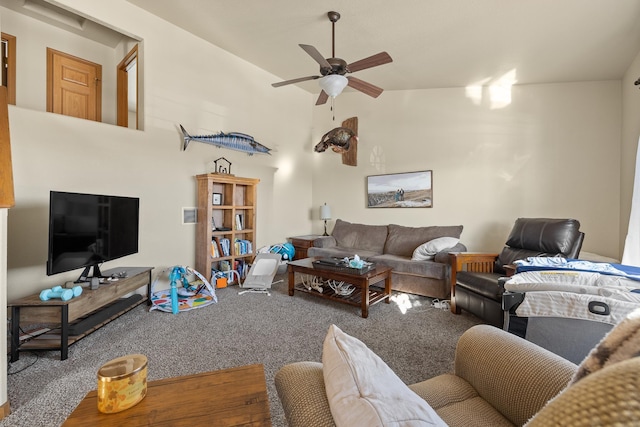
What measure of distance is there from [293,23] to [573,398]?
3.76 metres

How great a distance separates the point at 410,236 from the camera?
438 centimetres

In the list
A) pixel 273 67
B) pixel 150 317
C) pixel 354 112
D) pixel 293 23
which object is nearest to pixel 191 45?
pixel 273 67

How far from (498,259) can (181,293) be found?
12.0 ft

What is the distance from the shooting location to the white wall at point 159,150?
2.79m

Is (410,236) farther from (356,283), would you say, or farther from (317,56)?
(317,56)

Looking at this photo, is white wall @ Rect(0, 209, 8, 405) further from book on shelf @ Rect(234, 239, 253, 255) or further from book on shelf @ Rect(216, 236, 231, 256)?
book on shelf @ Rect(234, 239, 253, 255)

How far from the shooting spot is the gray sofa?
352 centimetres

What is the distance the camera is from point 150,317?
2891 mm

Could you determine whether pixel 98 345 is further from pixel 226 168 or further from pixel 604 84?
pixel 604 84

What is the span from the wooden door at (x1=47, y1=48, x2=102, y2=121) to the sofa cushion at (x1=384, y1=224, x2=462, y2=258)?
4597 mm

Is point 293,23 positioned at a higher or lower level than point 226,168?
higher

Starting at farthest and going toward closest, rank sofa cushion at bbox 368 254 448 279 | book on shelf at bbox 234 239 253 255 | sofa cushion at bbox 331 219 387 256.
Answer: sofa cushion at bbox 331 219 387 256 < book on shelf at bbox 234 239 253 255 < sofa cushion at bbox 368 254 448 279

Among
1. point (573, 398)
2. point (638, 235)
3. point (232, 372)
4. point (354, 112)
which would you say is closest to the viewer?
point (573, 398)

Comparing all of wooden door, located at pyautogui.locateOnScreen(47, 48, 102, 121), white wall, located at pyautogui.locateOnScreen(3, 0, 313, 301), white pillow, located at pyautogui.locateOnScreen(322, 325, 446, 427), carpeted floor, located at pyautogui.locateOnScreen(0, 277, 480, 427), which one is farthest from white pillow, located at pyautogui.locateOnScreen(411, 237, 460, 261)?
wooden door, located at pyautogui.locateOnScreen(47, 48, 102, 121)
